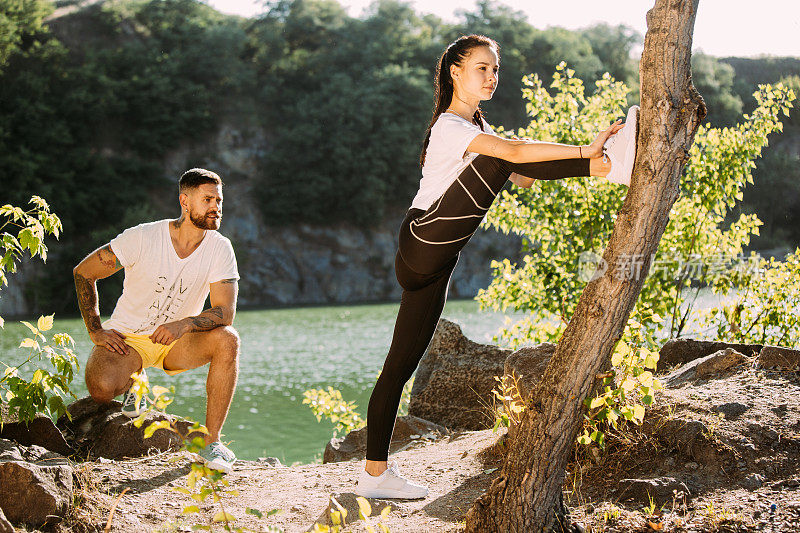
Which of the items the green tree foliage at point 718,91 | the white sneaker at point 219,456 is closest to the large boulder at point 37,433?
the white sneaker at point 219,456

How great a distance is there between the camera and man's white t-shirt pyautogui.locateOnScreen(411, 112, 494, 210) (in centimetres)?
292

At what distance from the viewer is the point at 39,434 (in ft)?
13.0

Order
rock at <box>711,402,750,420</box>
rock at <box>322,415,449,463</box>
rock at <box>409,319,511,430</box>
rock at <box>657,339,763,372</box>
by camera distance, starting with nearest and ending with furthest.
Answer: rock at <box>711,402,750,420</box> < rock at <box>657,339,763,372</box> < rock at <box>322,415,449,463</box> < rock at <box>409,319,511,430</box>

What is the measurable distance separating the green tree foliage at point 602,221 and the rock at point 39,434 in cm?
435

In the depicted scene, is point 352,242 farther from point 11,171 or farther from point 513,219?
point 513,219

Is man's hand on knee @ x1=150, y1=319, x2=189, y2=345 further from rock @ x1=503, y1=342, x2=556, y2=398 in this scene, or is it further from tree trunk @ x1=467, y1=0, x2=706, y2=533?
tree trunk @ x1=467, y1=0, x2=706, y2=533

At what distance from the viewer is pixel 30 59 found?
132 feet

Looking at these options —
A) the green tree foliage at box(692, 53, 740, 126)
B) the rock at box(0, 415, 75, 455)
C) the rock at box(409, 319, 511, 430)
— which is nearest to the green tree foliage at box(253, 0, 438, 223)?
the green tree foliage at box(692, 53, 740, 126)

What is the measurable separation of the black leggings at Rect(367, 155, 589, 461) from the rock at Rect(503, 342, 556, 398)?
1242 mm

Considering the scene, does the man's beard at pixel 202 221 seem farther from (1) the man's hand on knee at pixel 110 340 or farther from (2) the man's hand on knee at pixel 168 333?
(1) the man's hand on knee at pixel 110 340

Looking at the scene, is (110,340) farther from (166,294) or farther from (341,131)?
(341,131)

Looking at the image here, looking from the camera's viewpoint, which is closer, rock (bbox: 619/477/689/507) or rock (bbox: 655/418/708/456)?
rock (bbox: 619/477/689/507)

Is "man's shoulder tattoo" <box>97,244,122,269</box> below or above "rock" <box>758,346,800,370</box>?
above

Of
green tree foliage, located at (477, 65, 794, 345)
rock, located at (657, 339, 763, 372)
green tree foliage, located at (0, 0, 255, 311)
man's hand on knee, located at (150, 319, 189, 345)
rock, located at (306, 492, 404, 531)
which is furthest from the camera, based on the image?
green tree foliage, located at (0, 0, 255, 311)
